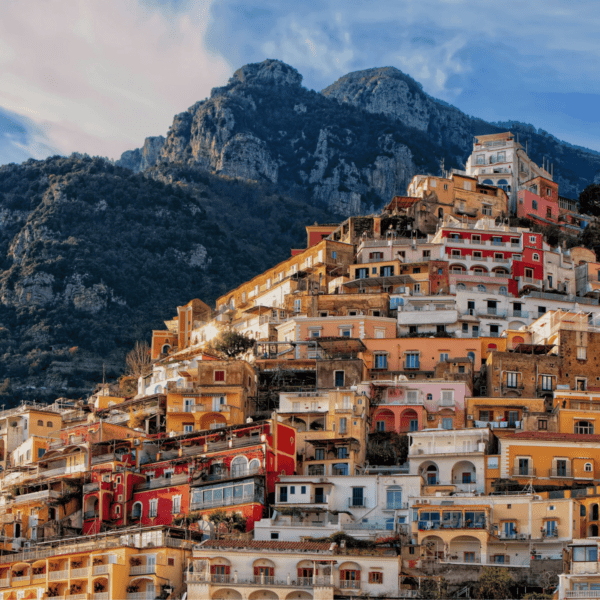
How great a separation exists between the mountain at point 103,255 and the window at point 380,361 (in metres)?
41.2

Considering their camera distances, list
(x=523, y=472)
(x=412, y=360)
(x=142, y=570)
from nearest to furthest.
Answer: (x=142, y=570), (x=523, y=472), (x=412, y=360)

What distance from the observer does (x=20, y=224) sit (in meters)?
139

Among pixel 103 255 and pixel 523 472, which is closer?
pixel 523 472

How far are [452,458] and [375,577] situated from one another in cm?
1078

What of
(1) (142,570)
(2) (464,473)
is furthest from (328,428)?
(1) (142,570)

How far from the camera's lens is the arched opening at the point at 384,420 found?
6562 cm

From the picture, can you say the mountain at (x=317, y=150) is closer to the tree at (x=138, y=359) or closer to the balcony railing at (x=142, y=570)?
the tree at (x=138, y=359)

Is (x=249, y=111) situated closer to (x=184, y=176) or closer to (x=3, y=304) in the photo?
(x=184, y=176)

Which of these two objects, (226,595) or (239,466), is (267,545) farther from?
(239,466)

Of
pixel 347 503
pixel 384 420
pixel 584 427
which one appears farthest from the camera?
pixel 384 420

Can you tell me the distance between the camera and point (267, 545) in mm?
51750

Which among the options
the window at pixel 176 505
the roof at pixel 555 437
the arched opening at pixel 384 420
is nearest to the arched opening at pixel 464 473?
the roof at pixel 555 437

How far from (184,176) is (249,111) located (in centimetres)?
3696

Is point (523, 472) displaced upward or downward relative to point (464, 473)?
upward
